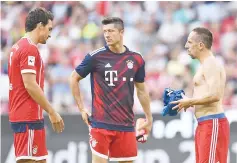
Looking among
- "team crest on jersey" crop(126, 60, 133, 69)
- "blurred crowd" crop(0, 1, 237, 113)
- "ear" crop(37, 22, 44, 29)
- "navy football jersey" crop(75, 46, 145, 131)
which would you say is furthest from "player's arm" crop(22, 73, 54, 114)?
"blurred crowd" crop(0, 1, 237, 113)

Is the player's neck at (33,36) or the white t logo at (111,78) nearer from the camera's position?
the player's neck at (33,36)

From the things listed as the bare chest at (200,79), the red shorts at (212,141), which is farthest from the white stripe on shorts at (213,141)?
the bare chest at (200,79)

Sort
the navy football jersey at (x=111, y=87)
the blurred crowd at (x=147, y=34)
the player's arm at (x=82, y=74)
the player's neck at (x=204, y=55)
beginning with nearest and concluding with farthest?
the player's neck at (x=204, y=55), the navy football jersey at (x=111, y=87), the player's arm at (x=82, y=74), the blurred crowd at (x=147, y=34)

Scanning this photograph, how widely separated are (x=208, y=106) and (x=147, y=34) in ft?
24.3

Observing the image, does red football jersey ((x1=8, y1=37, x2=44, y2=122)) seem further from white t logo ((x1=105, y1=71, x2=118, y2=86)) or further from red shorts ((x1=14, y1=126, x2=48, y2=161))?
white t logo ((x1=105, y1=71, x2=118, y2=86))

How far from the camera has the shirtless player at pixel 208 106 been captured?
9.69m

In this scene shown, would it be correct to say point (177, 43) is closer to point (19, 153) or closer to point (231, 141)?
point (231, 141)

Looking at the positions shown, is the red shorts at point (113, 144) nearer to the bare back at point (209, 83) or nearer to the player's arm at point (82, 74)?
the player's arm at point (82, 74)

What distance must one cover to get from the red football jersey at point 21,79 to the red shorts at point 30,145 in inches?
6.6

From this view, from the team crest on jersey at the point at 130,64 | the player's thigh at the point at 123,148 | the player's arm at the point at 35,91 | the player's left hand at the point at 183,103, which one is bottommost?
the player's thigh at the point at 123,148

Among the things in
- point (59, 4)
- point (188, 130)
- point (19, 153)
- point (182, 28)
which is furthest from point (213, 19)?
point (19, 153)

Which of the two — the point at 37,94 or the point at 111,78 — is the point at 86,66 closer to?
the point at 111,78

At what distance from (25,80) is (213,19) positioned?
28.3 feet

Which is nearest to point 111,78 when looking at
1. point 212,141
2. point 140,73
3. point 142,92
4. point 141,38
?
point 140,73
